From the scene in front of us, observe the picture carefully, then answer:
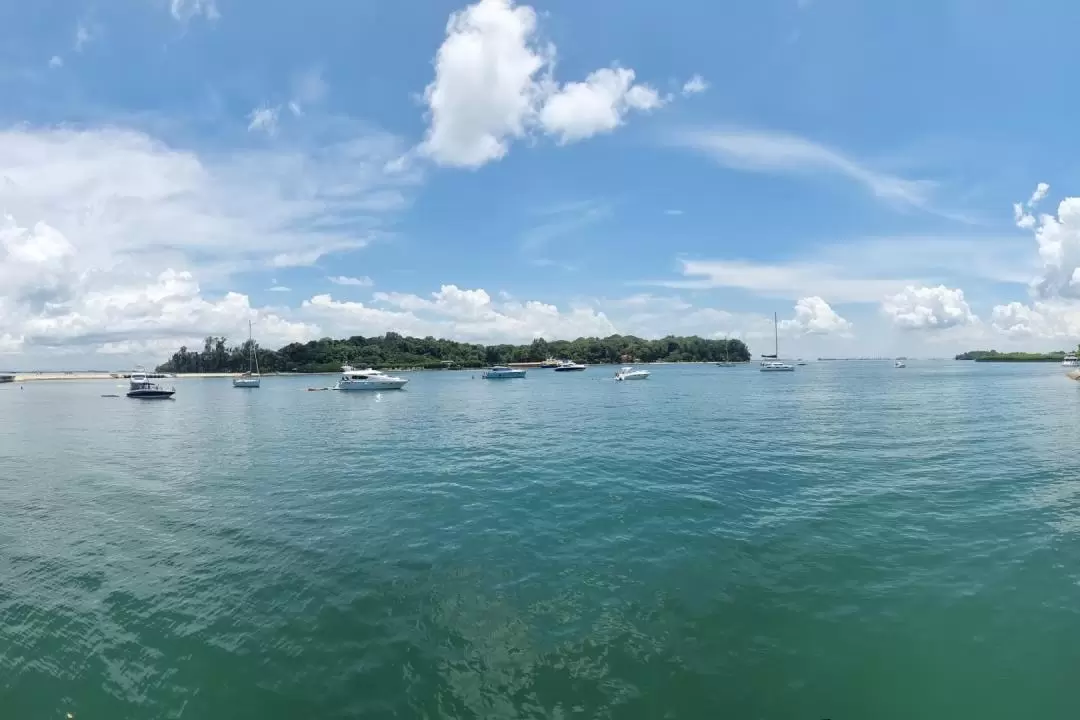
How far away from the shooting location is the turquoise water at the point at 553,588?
32.4 feet

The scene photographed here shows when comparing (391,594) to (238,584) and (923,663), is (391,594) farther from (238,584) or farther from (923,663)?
(923,663)

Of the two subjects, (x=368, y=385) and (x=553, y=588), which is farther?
(x=368, y=385)

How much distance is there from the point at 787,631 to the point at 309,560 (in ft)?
43.6

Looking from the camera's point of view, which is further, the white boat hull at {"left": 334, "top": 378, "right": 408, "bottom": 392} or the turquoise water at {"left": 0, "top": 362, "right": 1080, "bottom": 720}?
the white boat hull at {"left": 334, "top": 378, "right": 408, "bottom": 392}

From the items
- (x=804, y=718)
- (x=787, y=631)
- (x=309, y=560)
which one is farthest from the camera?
(x=309, y=560)

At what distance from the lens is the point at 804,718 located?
9.07 meters

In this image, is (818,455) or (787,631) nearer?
(787,631)

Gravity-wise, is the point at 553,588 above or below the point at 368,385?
below

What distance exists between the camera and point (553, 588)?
552 inches

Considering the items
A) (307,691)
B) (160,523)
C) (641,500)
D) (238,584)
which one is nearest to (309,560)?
(238,584)

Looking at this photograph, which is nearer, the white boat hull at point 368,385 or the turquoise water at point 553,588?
the turquoise water at point 553,588

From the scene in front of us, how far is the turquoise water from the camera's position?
32.4ft

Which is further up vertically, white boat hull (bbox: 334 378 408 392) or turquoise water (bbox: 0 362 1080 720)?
white boat hull (bbox: 334 378 408 392)

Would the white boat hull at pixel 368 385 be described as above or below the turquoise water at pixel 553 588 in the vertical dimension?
above
